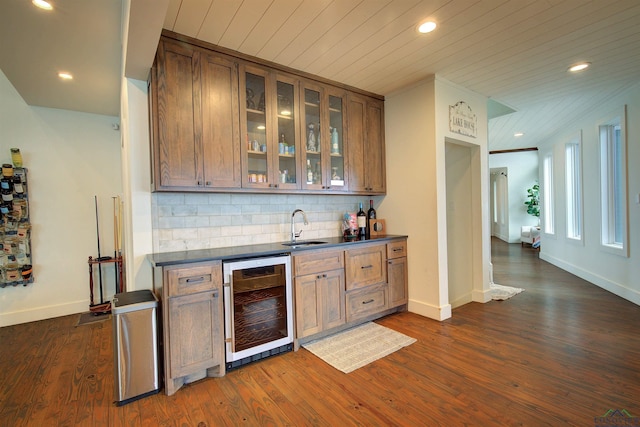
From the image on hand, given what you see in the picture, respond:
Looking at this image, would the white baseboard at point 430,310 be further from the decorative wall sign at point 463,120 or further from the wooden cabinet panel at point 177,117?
the wooden cabinet panel at point 177,117

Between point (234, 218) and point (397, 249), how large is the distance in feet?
5.98

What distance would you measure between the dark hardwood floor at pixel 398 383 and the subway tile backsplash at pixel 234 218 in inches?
45.0

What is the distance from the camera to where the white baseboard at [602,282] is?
3.67m

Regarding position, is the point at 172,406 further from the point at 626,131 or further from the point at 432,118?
the point at 626,131

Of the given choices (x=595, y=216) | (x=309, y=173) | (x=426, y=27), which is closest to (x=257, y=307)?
(x=309, y=173)

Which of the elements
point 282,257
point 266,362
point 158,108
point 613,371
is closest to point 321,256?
point 282,257

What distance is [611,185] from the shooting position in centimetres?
423

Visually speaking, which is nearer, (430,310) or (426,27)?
(426,27)

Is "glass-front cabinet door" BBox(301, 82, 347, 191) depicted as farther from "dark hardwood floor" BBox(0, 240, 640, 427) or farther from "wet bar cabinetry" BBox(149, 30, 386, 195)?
"dark hardwood floor" BBox(0, 240, 640, 427)

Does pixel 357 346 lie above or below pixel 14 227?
below

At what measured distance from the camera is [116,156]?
4.16 metres

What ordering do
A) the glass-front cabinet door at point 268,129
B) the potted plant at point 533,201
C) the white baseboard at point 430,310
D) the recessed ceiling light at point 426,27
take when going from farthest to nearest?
1. the potted plant at point 533,201
2. the white baseboard at point 430,310
3. the glass-front cabinet door at point 268,129
4. the recessed ceiling light at point 426,27

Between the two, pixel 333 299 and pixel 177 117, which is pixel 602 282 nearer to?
pixel 333 299

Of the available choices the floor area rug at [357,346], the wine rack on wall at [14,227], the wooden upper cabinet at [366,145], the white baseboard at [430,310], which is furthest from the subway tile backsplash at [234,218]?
the wine rack on wall at [14,227]
